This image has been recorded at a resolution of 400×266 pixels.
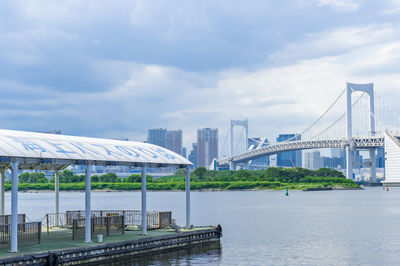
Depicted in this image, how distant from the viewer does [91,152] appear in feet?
76.1

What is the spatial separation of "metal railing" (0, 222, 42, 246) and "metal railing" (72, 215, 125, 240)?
1.58 metres

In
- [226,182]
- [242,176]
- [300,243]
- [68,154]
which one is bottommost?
[300,243]

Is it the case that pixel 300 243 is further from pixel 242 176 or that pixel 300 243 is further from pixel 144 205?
pixel 242 176

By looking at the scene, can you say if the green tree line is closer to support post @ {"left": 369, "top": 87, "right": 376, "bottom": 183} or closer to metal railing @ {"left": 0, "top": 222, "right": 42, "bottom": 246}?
support post @ {"left": 369, "top": 87, "right": 376, "bottom": 183}

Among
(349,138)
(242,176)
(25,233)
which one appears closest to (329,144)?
(349,138)

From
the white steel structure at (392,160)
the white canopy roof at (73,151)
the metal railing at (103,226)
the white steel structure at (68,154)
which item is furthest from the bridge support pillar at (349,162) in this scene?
the metal railing at (103,226)

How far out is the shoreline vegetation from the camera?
134375 millimetres

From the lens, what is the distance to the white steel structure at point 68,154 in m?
19.7

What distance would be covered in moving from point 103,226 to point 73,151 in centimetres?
492

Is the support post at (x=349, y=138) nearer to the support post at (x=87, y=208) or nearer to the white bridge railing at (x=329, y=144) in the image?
the white bridge railing at (x=329, y=144)

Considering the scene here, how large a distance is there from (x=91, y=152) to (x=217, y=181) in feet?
389

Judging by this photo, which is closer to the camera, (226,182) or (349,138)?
(226,182)

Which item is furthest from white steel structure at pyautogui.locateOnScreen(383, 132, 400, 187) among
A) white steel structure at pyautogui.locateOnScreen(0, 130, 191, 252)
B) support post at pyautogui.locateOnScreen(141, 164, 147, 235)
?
support post at pyautogui.locateOnScreen(141, 164, 147, 235)

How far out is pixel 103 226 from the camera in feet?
85.3
